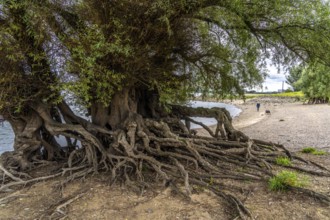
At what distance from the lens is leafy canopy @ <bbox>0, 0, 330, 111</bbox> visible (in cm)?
646

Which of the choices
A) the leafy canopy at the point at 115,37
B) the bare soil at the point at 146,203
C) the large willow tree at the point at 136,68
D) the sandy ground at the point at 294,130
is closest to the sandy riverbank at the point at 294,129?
the sandy ground at the point at 294,130

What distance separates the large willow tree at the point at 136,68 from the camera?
259 inches

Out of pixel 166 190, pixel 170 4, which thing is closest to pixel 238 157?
pixel 166 190

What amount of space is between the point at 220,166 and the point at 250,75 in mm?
5154

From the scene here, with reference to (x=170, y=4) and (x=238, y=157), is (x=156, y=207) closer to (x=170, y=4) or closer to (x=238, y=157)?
(x=238, y=157)

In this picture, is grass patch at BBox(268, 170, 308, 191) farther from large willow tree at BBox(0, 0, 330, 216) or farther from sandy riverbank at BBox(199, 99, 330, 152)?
sandy riverbank at BBox(199, 99, 330, 152)

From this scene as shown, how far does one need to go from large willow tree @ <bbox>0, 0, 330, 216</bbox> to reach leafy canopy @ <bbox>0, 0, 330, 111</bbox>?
30 millimetres

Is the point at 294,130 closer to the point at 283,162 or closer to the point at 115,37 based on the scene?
the point at 283,162

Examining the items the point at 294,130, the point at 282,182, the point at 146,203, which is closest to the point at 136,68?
the point at 146,203

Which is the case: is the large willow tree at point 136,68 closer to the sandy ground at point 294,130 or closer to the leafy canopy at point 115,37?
the leafy canopy at point 115,37

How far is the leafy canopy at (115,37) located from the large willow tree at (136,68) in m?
0.03

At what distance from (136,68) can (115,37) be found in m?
1.35

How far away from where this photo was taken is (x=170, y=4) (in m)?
6.59

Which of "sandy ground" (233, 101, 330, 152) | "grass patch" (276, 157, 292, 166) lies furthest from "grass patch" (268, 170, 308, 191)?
"sandy ground" (233, 101, 330, 152)
